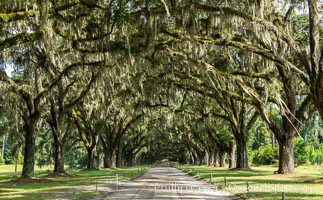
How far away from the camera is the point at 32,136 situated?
26.1m

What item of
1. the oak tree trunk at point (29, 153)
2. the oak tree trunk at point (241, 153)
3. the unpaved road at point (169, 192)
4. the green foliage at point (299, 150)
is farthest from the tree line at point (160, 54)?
the green foliage at point (299, 150)

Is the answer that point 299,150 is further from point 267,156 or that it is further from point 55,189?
point 55,189

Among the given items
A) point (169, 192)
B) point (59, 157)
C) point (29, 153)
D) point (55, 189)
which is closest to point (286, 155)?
point (169, 192)

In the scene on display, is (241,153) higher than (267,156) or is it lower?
higher

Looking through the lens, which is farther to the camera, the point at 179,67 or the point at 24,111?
the point at 24,111

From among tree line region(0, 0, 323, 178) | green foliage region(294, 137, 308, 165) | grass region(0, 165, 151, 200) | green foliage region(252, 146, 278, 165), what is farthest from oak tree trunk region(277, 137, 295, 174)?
green foliage region(294, 137, 308, 165)

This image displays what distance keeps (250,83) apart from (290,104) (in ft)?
8.91

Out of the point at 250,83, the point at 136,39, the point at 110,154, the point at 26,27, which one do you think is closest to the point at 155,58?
the point at 136,39

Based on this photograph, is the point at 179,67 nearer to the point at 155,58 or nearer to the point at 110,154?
the point at 155,58

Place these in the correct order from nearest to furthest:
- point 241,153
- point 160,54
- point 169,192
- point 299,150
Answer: point 169,192, point 160,54, point 241,153, point 299,150

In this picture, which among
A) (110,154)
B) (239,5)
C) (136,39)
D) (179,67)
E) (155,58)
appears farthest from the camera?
(110,154)

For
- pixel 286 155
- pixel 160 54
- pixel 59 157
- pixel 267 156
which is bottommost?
pixel 267 156

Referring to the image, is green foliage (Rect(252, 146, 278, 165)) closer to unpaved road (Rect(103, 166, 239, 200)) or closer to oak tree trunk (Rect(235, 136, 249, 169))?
oak tree trunk (Rect(235, 136, 249, 169))

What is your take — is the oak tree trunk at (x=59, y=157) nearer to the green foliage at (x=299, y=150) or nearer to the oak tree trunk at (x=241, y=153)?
the oak tree trunk at (x=241, y=153)
